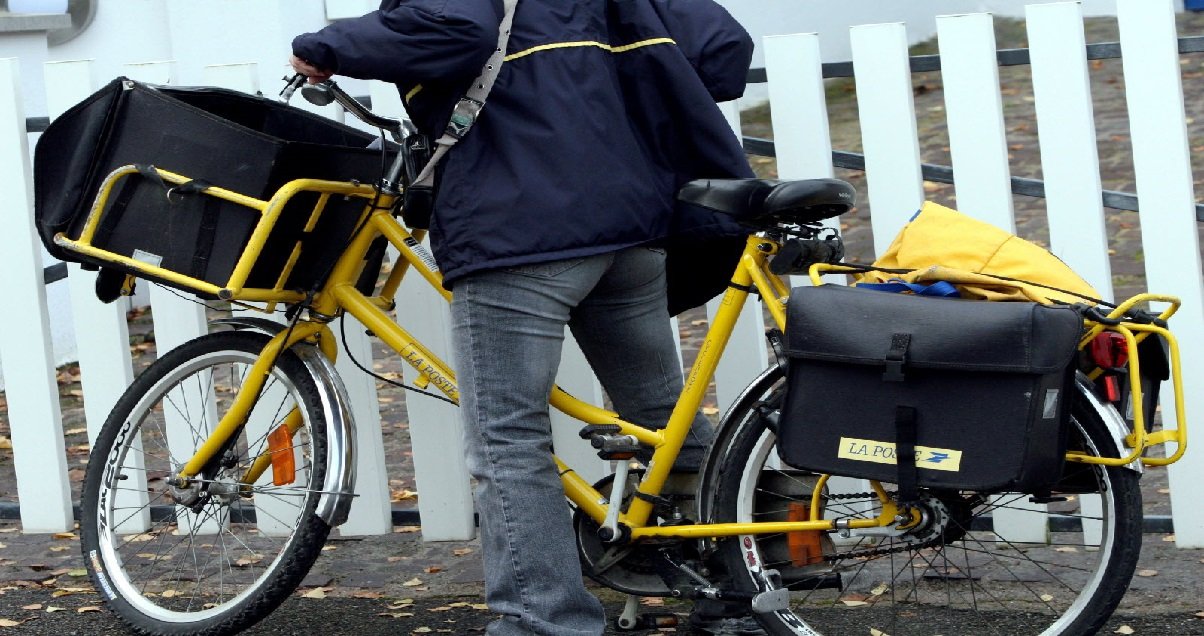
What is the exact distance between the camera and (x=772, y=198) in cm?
315

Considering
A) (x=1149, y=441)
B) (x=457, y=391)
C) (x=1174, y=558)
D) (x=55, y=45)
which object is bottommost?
(x=1174, y=558)

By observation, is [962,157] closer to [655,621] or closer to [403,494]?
[655,621]

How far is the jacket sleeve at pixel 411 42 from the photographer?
308cm

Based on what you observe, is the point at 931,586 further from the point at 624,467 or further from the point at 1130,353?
the point at 1130,353

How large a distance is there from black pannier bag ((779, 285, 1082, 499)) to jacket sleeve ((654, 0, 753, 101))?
0.63m

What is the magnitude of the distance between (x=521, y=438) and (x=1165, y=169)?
184 centimetres

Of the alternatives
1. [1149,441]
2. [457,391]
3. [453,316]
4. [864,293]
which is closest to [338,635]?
[457,391]

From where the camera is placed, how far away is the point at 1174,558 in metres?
4.12

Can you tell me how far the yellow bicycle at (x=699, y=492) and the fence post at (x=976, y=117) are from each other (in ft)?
2.69

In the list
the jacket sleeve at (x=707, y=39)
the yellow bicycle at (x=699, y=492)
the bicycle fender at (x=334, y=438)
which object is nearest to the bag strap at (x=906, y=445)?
the yellow bicycle at (x=699, y=492)

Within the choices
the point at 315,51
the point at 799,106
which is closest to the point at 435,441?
the point at 799,106

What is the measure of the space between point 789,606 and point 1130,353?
3.19ft

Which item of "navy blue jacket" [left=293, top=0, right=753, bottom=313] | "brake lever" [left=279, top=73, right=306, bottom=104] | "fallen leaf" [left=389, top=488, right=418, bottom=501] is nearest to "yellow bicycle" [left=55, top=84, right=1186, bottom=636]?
"brake lever" [left=279, top=73, right=306, bottom=104]

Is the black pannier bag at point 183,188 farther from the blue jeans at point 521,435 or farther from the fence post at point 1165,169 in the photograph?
the fence post at point 1165,169
